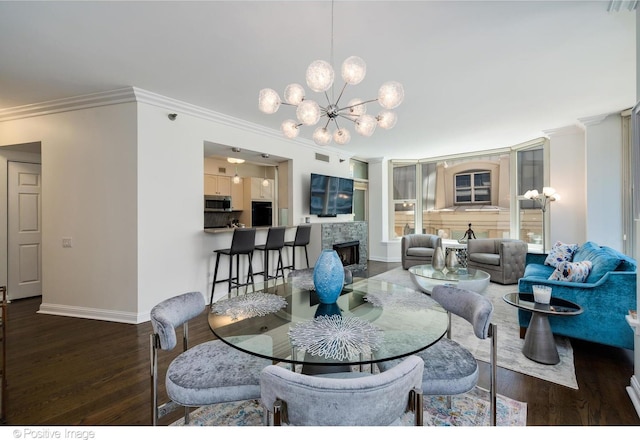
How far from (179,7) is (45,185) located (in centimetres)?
323

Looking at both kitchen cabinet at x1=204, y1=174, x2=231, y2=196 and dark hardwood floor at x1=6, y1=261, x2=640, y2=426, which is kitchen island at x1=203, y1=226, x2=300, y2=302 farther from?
kitchen cabinet at x1=204, y1=174, x2=231, y2=196

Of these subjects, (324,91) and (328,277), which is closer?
(328,277)

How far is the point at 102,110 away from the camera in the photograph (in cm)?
361

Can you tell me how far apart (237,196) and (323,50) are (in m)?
4.87

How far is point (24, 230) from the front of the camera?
4.61 metres

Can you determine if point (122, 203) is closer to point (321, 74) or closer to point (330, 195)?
point (321, 74)

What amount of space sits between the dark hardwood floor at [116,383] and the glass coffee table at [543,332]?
0.71ft

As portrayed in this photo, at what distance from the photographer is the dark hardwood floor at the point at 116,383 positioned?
185 cm

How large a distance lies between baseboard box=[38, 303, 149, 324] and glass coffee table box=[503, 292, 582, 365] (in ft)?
12.9

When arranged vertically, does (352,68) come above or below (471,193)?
above

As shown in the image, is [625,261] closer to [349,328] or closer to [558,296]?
[558,296]

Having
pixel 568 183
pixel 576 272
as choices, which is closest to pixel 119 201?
pixel 576 272

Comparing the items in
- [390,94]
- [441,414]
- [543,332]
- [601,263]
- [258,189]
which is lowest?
[441,414]

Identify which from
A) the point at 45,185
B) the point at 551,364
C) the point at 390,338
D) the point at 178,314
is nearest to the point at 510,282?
the point at 551,364
